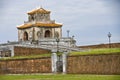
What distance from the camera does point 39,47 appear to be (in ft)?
190

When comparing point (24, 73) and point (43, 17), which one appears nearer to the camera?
point (24, 73)

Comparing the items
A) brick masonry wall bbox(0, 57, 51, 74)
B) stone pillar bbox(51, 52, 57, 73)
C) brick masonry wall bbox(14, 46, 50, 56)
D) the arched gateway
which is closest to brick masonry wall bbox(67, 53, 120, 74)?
stone pillar bbox(51, 52, 57, 73)

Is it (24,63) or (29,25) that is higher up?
(29,25)

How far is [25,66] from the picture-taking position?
47.7 metres

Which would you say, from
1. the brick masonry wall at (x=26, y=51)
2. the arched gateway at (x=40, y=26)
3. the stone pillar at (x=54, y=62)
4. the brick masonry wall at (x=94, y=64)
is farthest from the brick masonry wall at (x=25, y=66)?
the arched gateway at (x=40, y=26)

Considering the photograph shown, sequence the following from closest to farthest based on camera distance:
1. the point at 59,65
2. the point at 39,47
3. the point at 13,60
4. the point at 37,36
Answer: the point at 59,65 < the point at 13,60 < the point at 39,47 < the point at 37,36

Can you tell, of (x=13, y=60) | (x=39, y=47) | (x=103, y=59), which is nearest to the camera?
(x=103, y=59)

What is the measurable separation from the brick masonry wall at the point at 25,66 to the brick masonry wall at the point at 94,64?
10.2ft

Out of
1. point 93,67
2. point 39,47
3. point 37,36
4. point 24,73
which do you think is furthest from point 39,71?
point 37,36

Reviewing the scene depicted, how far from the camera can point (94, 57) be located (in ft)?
132

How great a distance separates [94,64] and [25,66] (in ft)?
32.6

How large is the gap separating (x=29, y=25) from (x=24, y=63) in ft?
83.8

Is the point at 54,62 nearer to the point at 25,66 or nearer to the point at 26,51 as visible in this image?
the point at 25,66

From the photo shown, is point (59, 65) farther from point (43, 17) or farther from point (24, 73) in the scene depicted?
point (43, 17)
